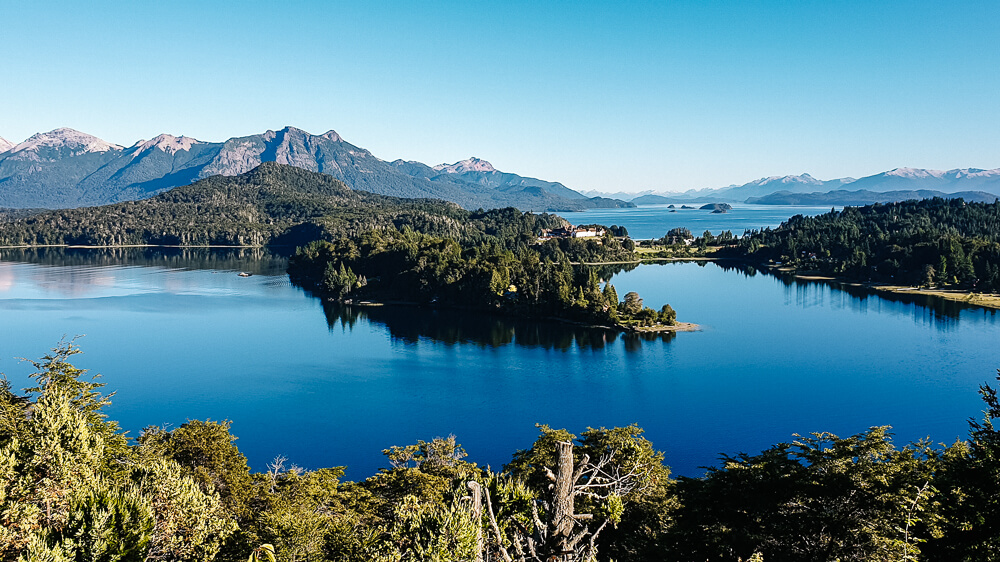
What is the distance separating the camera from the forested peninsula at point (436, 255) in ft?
255

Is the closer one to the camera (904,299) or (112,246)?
(904,299)

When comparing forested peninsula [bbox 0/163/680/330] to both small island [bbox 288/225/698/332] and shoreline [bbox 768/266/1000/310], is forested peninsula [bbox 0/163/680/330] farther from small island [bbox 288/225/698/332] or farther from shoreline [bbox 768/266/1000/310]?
shoreline [bbox 768/266/1000/310]

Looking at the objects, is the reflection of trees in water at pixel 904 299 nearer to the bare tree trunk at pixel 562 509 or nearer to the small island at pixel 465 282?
the small island at pixel 465 282

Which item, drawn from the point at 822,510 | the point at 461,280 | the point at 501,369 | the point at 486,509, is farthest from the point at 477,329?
the point at 486,509

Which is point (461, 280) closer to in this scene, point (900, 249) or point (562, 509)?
point (562, 509)

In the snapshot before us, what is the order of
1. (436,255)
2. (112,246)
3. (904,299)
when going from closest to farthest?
1. (904,299)
2. (436,255)
3. (112,246)

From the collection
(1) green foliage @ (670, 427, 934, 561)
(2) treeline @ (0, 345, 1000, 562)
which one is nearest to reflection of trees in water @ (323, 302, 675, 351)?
(2) treeline @ (0, 345, 1000, 562)

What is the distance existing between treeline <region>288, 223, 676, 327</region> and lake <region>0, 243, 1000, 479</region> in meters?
4.51

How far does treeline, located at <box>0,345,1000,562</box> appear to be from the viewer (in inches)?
472

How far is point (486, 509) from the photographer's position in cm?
1386

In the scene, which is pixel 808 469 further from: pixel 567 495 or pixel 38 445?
pixel 38 445

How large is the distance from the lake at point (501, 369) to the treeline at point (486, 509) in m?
14.8

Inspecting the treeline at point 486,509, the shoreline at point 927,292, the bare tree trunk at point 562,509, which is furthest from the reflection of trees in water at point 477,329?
→ the bare tree trunk at point 562,509

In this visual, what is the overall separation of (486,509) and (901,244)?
126 meters
